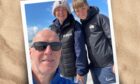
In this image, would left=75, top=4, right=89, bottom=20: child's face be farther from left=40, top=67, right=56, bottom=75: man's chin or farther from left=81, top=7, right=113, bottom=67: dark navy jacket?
left=40, top=67, right=56, bottom=75: man's chin

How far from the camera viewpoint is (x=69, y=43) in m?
0.79

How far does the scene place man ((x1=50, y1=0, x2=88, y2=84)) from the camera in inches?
30.8

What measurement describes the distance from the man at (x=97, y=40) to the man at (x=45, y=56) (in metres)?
0.07

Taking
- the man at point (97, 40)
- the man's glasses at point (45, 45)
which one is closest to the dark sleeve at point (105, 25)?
the man at point (97, 40)

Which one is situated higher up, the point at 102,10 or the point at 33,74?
the point at 102,10

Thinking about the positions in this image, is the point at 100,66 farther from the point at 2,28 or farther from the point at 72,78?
the point at 2,28

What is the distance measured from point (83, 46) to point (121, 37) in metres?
0.10

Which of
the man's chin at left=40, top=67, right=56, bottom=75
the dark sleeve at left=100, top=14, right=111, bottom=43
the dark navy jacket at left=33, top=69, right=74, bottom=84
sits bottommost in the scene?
the dark navy jacket at left=33, top=69, right=74, bottom=84

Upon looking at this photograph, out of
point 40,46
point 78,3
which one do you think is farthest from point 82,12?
point 40,46

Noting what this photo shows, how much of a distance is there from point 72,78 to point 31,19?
174 mm

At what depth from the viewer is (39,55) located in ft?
2.56

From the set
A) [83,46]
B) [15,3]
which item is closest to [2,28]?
[15,3]

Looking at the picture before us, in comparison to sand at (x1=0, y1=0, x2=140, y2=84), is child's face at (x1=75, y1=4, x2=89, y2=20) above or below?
above

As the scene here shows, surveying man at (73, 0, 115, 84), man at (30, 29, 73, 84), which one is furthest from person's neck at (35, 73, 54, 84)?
man at (73, 0, 115, 84)
